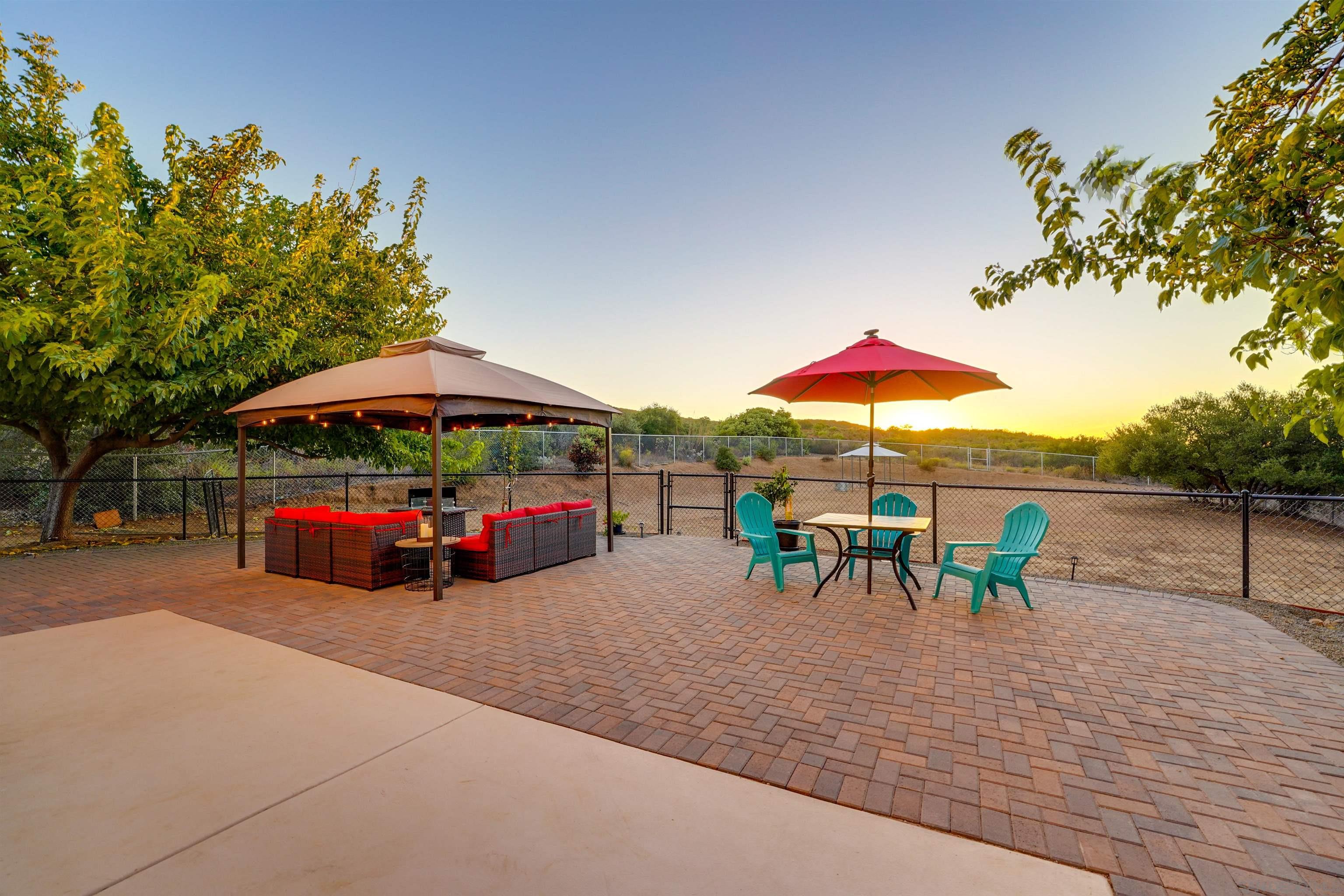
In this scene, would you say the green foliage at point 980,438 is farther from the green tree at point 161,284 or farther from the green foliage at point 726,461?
the green tree at point 161,284

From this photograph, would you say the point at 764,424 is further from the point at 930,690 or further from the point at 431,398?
the point at 930,690

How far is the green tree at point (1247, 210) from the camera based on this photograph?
1536 mm

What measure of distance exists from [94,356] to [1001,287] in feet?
33.4

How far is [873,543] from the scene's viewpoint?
276 inches

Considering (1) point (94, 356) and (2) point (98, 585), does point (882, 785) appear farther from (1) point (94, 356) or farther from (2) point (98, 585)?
(1) point (94, 356)

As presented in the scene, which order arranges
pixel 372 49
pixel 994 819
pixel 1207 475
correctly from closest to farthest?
pixel 994 819 < pixel 372 49 < pixel 1207 475

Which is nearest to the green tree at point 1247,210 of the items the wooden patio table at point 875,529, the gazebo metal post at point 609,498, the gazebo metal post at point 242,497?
the wooden patio table at point 875,529

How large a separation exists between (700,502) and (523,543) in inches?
653

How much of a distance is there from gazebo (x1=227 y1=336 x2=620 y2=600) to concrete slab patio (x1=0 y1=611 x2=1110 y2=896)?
8.96 feet

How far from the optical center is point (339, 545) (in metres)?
6.40

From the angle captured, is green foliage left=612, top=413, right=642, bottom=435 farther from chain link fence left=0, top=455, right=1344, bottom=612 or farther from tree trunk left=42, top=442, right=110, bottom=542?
tree trunk left=42, top=442, right=110, bottom=542

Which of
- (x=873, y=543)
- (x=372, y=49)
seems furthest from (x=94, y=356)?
(x=873, y=543)

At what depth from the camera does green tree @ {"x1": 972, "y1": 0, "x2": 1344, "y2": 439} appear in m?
1.54

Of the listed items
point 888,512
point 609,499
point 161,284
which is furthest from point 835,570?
point 161,284
